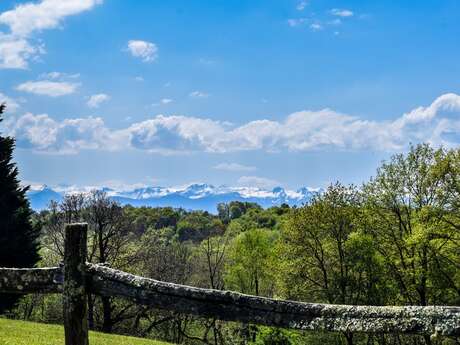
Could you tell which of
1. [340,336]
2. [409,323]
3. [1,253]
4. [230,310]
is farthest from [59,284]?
[340,336]

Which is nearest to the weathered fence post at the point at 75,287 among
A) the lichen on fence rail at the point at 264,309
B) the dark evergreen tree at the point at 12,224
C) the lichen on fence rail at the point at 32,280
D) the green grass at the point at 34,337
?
the lichen on fence rail at the point at 264,309

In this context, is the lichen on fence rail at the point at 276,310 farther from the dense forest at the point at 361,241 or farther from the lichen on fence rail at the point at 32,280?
A: the dense forest at the point at 361,241

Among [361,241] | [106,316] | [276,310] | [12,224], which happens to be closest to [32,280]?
[276,310]

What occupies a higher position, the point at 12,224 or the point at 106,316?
the point at 12,224

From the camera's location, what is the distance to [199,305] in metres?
5.46

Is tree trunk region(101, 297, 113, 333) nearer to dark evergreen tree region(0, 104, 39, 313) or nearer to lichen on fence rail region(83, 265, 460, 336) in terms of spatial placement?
dark evergreen tree region(0, 104, 39, 313)

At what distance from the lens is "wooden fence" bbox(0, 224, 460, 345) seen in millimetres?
4902

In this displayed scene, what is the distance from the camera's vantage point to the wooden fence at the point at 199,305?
4.90 m

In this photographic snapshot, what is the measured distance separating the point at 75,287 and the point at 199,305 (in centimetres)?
151

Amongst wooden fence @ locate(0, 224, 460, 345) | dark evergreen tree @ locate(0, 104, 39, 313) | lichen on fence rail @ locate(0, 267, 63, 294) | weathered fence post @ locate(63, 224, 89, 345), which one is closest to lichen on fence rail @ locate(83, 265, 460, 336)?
wooden fence @ locate(0, 224, 460, 345)

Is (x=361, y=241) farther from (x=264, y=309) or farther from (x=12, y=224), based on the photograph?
(x=264, y=309)

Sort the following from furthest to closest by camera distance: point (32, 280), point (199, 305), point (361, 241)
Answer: point (361, 241)
point (32, 280)
point (199, 305)

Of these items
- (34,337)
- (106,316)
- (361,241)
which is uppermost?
(361,241)

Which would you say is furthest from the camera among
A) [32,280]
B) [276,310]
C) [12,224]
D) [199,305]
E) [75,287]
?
[12,224]
